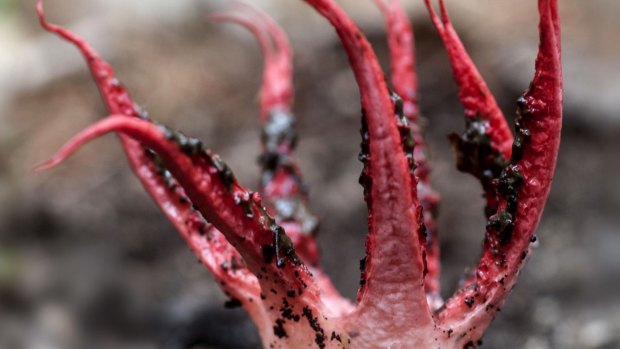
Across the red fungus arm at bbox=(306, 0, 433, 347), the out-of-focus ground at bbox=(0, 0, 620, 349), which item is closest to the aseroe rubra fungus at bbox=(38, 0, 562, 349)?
the red fungus arm at bbox=(306, 0, 433, 347)

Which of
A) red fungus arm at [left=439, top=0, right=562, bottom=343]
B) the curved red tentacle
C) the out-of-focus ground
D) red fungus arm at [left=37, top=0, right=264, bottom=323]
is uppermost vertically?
the out-of-focus ground

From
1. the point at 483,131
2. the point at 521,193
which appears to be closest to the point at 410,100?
the point at 483,131

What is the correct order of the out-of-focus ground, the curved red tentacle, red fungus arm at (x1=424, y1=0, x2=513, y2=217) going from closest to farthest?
the curved red tentacle
red fungus arm at (x1=424, y1=0, x2=513, y2=217)
the out-of-focus ground

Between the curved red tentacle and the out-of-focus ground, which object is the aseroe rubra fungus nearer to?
the curved red tentacle

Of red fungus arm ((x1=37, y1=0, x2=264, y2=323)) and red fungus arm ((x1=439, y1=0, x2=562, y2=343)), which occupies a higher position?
red fungus arm ((x1=37, y1=0, x2=264, y2=323))

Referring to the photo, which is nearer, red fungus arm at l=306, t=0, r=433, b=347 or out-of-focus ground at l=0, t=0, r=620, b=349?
red fungus arm at l=306, t=0, r=433, b=347

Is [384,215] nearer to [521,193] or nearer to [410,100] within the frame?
[521,193]

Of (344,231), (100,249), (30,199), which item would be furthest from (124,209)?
(344,231)
